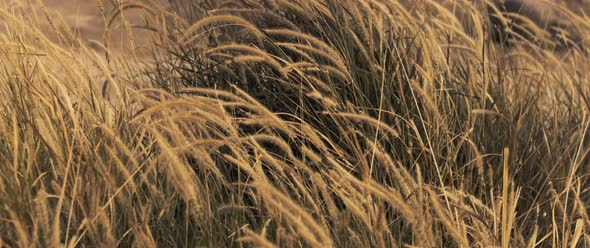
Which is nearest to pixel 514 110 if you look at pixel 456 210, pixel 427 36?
pixel 427 36

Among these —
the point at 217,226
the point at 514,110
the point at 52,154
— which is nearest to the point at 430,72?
the point at 514,110

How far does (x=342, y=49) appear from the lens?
2.61 meters

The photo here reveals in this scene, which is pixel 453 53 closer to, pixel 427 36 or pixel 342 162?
pixel 427 36

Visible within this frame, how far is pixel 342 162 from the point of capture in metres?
2.38

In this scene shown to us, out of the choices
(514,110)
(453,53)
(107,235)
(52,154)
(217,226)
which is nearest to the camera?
(107,235)

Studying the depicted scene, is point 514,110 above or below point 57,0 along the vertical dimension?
above

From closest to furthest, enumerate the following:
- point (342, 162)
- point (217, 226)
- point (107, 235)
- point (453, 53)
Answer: point (107, 235), point (217, 226), point (342, 162), point (453, 53)

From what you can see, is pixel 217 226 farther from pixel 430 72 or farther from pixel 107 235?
pixel 430 72

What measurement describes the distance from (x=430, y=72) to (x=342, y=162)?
442mm

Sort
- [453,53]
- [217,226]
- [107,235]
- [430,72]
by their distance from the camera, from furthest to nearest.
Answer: [453,53] < [430,72] < [217,226] < [107,235]

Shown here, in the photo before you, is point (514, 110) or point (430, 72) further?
point (514, 110)

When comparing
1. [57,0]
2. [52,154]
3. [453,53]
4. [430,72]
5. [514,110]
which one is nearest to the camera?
[52,154]

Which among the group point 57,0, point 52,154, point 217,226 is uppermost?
point 52,154

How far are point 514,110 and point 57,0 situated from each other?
6.38m
